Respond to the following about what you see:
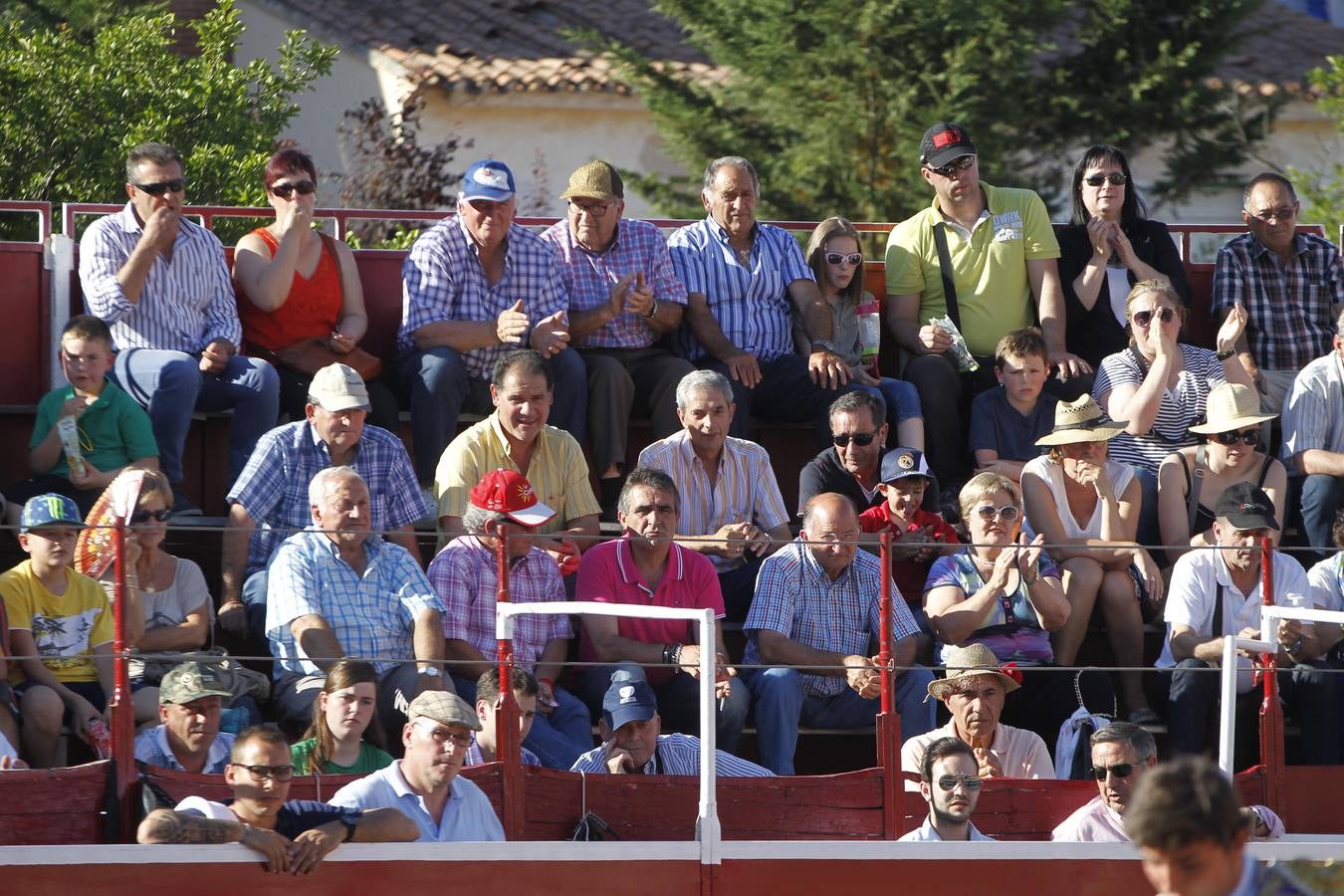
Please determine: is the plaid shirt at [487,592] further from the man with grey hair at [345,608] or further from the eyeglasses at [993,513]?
the eyeglasses at [993,513]

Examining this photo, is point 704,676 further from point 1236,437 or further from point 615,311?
point 1236,437

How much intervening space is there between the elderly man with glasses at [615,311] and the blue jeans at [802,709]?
1.79 metres

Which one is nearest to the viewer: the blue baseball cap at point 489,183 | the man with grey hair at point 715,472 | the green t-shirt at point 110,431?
the green t-shirt at point 110,431

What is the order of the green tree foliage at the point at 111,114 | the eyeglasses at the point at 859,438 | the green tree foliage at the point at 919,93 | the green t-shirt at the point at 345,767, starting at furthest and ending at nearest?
1. the green tree foliage at the point at 919,93
2. the green tree foliage at the point at 111,114
3. the eyeglasses at the point at 859,438
4. the green t-shirt at the point at 345,767

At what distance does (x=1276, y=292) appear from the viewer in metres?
11.0

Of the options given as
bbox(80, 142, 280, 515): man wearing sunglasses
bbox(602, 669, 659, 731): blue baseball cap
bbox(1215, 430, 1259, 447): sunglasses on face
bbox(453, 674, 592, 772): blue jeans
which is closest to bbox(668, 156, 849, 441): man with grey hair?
bbox(1215, 430, 1259, 447): sunglasses on face

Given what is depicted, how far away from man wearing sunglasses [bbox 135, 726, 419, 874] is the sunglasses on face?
4.38 meters

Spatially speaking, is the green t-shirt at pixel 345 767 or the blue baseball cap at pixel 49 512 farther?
the blue baseball cap at pixel 49 512

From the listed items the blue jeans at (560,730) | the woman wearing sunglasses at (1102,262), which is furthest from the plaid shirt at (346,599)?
the woman wearing sunglasses at (1102,262)

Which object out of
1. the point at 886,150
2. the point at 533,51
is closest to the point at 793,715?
the point at 886,150

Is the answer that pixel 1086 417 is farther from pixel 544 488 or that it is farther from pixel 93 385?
pixel 93 385

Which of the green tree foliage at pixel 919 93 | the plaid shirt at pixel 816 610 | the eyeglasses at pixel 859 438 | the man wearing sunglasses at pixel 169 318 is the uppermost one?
the green tree foliage at pixel 919 93

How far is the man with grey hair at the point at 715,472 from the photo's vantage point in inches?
372

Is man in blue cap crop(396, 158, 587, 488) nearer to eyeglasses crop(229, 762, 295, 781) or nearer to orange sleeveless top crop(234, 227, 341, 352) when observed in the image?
orange sleeveless top crop(234, 227, 341, 352)
